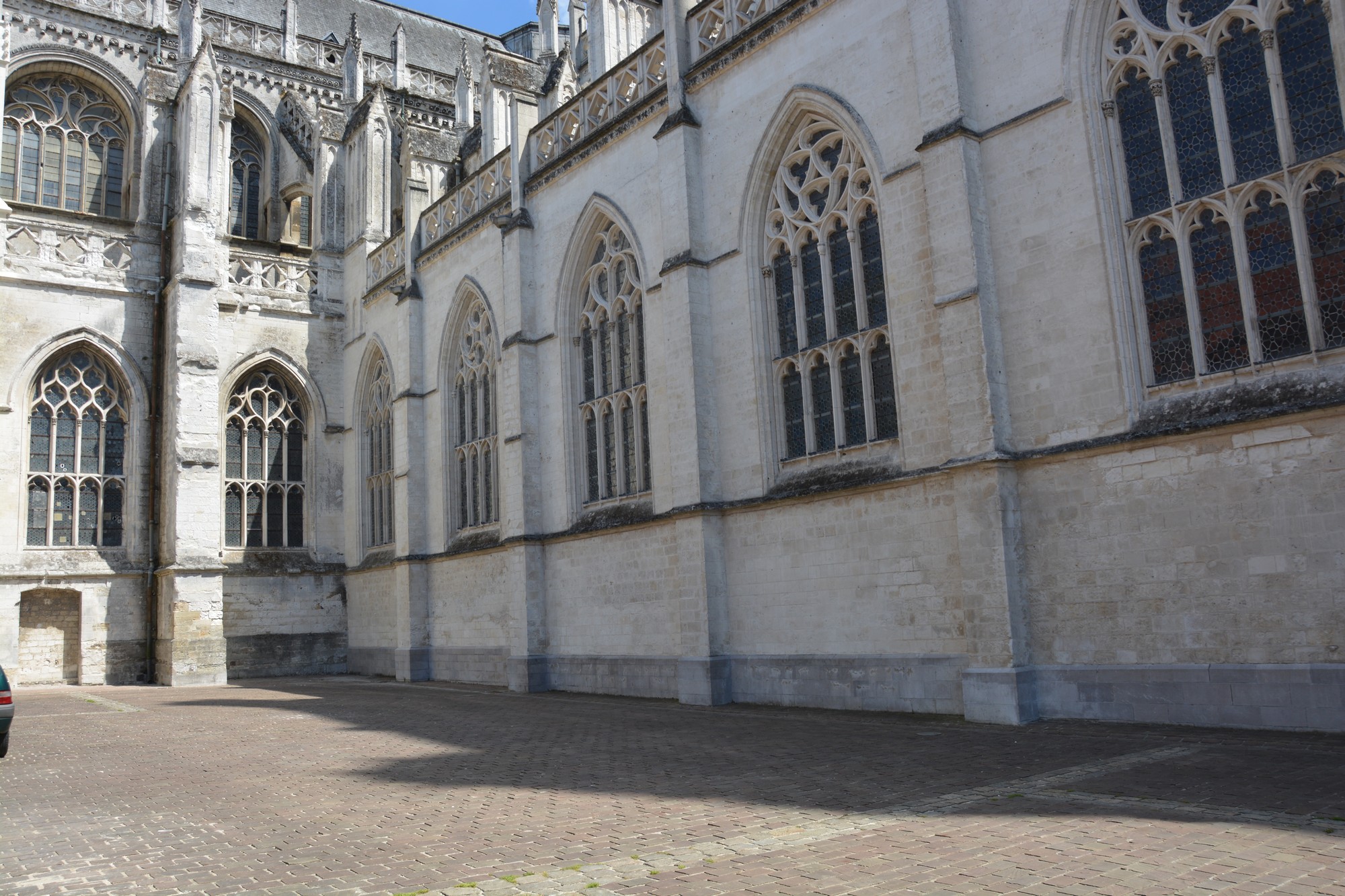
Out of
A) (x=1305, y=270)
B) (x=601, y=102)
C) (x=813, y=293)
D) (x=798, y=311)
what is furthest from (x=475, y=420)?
(x=1305, y=270)

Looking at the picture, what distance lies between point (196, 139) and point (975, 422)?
21182mm

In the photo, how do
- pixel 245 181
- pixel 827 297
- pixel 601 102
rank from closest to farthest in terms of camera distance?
1. pixel 827 297
2. pixel 601 102
3. pixel 245 181

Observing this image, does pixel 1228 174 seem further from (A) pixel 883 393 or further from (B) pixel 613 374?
(B) pixel 613 374

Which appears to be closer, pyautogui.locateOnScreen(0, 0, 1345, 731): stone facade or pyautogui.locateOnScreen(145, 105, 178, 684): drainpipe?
pyautogui.locateOnScreen(0, 0, 1345, 731): stone facade

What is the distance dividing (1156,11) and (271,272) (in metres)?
21.5

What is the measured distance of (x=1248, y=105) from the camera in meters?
9.65

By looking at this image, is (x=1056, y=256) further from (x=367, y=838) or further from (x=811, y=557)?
(x=367, y=838)

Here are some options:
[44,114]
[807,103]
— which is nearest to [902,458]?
[807,103]

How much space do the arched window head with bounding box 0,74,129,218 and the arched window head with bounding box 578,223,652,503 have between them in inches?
603

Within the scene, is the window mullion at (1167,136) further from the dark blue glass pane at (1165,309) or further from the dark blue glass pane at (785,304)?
the dark blue glass pane at (785,304)

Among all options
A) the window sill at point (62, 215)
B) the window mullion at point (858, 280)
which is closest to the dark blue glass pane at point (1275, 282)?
the window mullion at point (858, 280)

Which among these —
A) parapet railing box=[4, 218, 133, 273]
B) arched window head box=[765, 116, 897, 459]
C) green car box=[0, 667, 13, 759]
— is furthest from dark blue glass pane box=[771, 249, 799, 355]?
parapet railing box=[4, 218, 133, 273]

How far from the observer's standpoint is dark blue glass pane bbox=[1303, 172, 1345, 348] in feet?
29.1

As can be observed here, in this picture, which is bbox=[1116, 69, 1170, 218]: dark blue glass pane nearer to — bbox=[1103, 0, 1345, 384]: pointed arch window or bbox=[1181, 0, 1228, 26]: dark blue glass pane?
bbox=[1103, 0, 1345, 384]: pointed arch window
